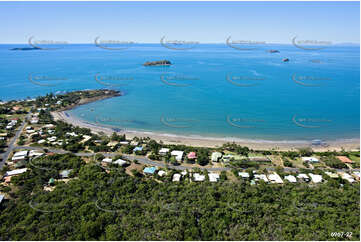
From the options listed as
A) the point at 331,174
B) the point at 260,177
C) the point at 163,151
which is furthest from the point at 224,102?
the point at 260,177

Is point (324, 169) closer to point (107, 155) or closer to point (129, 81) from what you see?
point (107, 155)

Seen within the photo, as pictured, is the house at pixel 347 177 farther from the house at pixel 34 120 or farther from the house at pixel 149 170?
the house at pixel 34 120

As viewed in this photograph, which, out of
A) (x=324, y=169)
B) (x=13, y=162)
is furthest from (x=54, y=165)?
(x=324, y=169)

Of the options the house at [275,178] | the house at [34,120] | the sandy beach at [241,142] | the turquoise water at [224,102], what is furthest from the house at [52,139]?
the house at [275,178]

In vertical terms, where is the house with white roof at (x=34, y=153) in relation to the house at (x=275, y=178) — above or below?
below

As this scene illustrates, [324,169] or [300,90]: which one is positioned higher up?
[300,90]

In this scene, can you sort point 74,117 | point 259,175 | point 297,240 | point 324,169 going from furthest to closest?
point 74,117 → point 324,169 → point 259,175 → point 297,240

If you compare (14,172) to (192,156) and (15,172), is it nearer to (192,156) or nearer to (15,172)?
(15,172)
